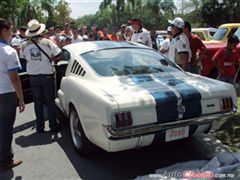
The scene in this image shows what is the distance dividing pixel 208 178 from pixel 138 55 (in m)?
2.50

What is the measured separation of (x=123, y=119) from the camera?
153 inches

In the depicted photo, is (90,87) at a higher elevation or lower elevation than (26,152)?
higher

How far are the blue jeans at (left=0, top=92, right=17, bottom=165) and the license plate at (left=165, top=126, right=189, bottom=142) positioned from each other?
196cm

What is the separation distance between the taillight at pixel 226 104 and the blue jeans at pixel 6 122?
8.50 ft

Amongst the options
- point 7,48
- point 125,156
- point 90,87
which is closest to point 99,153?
point 125,156

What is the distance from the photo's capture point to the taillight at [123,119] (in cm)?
387

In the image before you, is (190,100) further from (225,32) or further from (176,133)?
(225,32)

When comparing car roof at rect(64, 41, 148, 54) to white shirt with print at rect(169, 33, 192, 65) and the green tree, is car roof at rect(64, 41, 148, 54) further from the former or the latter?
the green tree

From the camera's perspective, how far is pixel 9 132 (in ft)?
15.4

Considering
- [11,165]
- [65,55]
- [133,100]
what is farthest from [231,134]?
[11,165]

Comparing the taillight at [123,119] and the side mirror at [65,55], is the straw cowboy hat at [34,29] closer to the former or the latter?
the side mirror at [65,55]

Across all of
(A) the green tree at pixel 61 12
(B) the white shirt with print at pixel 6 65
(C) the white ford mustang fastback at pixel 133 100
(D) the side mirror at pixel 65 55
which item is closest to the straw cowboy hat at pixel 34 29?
(D) the side mirror at pixel 65 55

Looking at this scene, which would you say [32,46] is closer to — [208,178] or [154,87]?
[154,87]

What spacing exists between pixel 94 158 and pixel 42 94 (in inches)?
71.3
